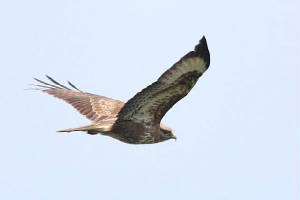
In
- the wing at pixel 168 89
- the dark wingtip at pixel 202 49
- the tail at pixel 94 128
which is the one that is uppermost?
the dark wingtip at pixel 202 49

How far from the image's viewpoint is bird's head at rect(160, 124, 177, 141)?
13211 mm

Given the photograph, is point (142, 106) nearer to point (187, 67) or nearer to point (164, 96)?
point (164, 96)

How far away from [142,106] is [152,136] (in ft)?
2.61

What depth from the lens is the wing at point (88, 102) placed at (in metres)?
13.8

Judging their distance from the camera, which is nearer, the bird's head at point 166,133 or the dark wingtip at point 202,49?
the dark wingtip at point 202,49

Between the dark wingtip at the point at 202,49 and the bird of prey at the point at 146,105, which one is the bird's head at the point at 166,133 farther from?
the dark wingtip at the point at 202,49

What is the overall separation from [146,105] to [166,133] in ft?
3.53

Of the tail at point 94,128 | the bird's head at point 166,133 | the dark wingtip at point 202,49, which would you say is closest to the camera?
the dark wingtip at point 202,49

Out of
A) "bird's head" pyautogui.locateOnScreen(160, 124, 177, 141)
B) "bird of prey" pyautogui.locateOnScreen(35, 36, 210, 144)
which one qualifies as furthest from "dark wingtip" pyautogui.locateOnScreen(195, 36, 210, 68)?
"bird's head" pyautogui.locateOnScreen(160, 124, 177, 141)

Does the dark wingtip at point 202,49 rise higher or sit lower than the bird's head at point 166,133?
higher

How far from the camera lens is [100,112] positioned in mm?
13906

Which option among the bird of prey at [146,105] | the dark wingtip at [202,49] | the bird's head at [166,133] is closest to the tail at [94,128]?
the bird of prey at [146,105]

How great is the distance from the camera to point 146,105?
12367mm

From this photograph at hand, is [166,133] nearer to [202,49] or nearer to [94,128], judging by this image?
[94,128]
